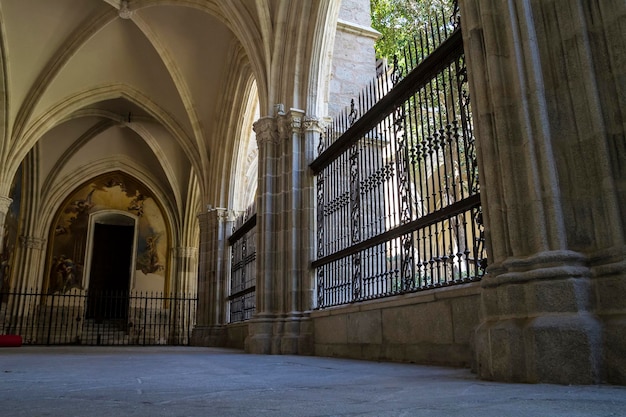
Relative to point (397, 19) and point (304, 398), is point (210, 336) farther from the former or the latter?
point (304, 398)

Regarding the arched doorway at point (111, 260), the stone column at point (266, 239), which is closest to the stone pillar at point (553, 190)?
the stone column at point (266, 239)

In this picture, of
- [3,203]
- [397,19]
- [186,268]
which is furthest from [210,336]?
[397,19]

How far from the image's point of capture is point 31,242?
18641 millimetres

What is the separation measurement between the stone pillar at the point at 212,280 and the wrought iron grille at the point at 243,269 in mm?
260

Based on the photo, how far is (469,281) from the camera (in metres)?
4.43

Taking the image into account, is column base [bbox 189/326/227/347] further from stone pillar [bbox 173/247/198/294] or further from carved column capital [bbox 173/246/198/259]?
carved column capital [bbox 173/246/198/259]

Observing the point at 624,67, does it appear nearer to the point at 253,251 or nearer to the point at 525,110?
the point at 525,110

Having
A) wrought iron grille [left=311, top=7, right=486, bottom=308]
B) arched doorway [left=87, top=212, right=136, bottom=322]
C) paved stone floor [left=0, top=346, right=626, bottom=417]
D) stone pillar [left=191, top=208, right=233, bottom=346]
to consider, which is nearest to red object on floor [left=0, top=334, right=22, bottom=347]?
stone pillar [left=191, top=208, right=233, bottom=346]

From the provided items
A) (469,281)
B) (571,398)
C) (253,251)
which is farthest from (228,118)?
(571,398)

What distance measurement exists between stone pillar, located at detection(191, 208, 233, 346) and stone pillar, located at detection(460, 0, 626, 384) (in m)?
10.3

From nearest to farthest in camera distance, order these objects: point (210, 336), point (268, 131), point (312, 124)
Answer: point (312, 124), point (268, 131), point (210, 336)

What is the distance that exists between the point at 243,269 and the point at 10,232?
10531mm

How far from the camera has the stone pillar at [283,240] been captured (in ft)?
25.2

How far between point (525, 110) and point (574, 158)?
15.6 inches
